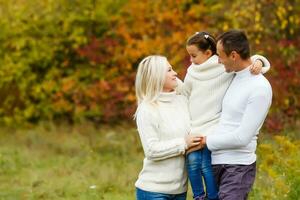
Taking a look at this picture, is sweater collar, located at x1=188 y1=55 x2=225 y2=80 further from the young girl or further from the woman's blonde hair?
the woman's blonde hair

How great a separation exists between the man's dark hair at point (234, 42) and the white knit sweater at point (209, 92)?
7.8 inches

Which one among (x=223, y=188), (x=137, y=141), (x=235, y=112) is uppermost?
(x=235, y=112)

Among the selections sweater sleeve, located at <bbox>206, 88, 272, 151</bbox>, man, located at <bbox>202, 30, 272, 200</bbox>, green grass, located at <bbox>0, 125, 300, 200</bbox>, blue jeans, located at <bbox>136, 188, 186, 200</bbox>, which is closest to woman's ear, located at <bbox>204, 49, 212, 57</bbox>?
man, located at <bbox>202, 30, 272, 200</bbox>

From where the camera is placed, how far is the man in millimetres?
5566

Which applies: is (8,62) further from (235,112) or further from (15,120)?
(235,112)

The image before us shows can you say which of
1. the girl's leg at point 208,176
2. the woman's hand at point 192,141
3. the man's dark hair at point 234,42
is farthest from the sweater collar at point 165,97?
the man's dark hair at point 234,42

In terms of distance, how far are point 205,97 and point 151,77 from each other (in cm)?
41

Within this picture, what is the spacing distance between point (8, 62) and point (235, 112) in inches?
425

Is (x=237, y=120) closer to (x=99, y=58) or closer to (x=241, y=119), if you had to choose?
(x=241, y=119)

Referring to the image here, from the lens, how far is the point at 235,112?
5633 millimetres

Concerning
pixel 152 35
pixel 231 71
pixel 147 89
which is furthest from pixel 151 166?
pixel 152 35

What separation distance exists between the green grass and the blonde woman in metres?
1.43

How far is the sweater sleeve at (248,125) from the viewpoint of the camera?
18.2 ft

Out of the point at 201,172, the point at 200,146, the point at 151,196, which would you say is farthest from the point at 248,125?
the point at 151,196
